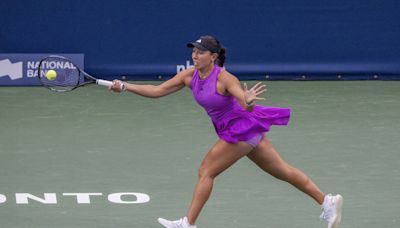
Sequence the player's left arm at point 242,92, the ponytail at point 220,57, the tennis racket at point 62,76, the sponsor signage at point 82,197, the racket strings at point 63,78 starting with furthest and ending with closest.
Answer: the racket strings at point 63,78 < the sponsor signage at point 82,197 < the tennis racket at point 62,76 < the ponytail at point 220,57 < the player's left arm at point 242,92

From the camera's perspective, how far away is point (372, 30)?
16000 mm

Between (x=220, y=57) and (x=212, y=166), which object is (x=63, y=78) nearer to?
(x=220, y=57)

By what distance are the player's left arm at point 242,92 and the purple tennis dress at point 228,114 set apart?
0.10m

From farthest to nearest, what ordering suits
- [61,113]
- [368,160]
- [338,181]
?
1. [61,113]
2. [368,160]
3. [338,181]

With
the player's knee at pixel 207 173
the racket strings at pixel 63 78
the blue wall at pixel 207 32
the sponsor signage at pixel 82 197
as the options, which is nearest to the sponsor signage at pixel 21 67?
the blue wall at pixel 207 32

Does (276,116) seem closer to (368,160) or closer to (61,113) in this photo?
(368,160)

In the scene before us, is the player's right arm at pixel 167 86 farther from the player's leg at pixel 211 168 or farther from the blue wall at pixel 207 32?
the blue wall at pixel 207 32

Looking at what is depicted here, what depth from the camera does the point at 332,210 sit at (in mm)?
9430

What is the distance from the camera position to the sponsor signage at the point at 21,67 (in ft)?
51.7

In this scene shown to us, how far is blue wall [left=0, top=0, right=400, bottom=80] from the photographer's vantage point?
51.9ft

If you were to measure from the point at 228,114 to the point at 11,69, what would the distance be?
720 cm

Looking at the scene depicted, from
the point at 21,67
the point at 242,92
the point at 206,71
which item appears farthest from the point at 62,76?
the point at 21,67

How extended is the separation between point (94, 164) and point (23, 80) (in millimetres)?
4432

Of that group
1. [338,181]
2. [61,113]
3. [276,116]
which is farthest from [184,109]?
[276,116]
